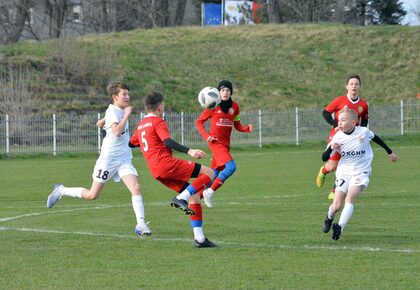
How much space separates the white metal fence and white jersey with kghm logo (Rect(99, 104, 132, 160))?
24761mm

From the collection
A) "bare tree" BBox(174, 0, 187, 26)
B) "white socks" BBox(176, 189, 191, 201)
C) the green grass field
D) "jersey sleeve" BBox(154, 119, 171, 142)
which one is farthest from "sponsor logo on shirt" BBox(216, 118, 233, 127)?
"bare tree" BBox(174, 0, 187, 26)

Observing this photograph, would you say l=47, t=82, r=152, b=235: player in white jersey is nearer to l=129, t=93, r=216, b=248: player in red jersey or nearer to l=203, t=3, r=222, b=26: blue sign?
l=129, t=93, r=216, b=248: player in red jersey

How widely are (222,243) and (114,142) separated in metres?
2.31

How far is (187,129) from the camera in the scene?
4066 centimetres

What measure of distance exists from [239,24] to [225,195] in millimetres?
50949

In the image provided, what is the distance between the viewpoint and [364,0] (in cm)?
7569

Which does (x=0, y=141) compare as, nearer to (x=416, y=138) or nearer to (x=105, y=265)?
(x=416, y=138)

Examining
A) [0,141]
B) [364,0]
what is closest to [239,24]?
[364,0]

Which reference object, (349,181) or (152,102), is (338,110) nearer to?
(349,181)

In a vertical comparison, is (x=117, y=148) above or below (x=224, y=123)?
below

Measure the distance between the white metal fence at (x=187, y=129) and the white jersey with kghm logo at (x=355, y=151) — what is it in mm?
26495

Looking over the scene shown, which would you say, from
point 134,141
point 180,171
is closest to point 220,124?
point 134,141

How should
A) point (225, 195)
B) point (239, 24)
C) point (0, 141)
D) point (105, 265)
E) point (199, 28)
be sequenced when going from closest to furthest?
1. point (105, 265)
2. point (225, 195)
3. point (0, 141)
4. point (199, 28)
5. point (239, 24)

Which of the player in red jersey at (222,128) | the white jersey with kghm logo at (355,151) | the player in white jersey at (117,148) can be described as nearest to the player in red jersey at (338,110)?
the player in red jersey at (222,128)
